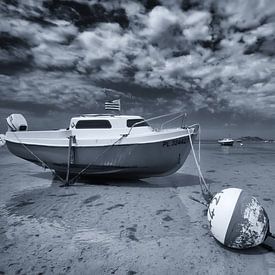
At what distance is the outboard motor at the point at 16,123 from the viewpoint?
393 inches

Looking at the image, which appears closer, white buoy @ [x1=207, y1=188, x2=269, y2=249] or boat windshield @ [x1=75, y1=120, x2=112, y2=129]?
white buoy @ [x1=207, y1=188, x2=269, y2=249]

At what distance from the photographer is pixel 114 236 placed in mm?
4012

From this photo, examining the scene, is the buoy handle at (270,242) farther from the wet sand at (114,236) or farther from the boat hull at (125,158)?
the boat hull at (125,158)

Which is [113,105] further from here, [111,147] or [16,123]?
[16,123]

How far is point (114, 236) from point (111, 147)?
155 inches

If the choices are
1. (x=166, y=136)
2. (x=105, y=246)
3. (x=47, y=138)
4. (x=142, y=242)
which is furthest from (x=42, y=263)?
(x=47, y=138)

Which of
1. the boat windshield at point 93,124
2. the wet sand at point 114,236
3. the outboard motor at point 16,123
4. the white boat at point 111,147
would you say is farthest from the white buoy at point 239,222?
the outboard motor at point 16,123

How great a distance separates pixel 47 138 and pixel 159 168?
15.3 feet

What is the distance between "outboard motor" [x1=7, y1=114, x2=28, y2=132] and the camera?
9.98 m

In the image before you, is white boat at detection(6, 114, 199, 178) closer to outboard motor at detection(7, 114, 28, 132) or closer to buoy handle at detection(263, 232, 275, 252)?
outboard motor at detection(7, 114, 28, 132)

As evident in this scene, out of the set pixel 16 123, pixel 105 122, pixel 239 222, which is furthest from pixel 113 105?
pixel 239 222

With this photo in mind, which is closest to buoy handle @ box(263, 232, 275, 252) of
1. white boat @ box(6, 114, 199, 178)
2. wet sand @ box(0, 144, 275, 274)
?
wet sand @ box(0, 144, 275, 274)

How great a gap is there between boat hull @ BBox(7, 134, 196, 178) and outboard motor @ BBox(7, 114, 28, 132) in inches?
86.7

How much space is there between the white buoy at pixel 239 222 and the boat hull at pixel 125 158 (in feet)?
13.6
